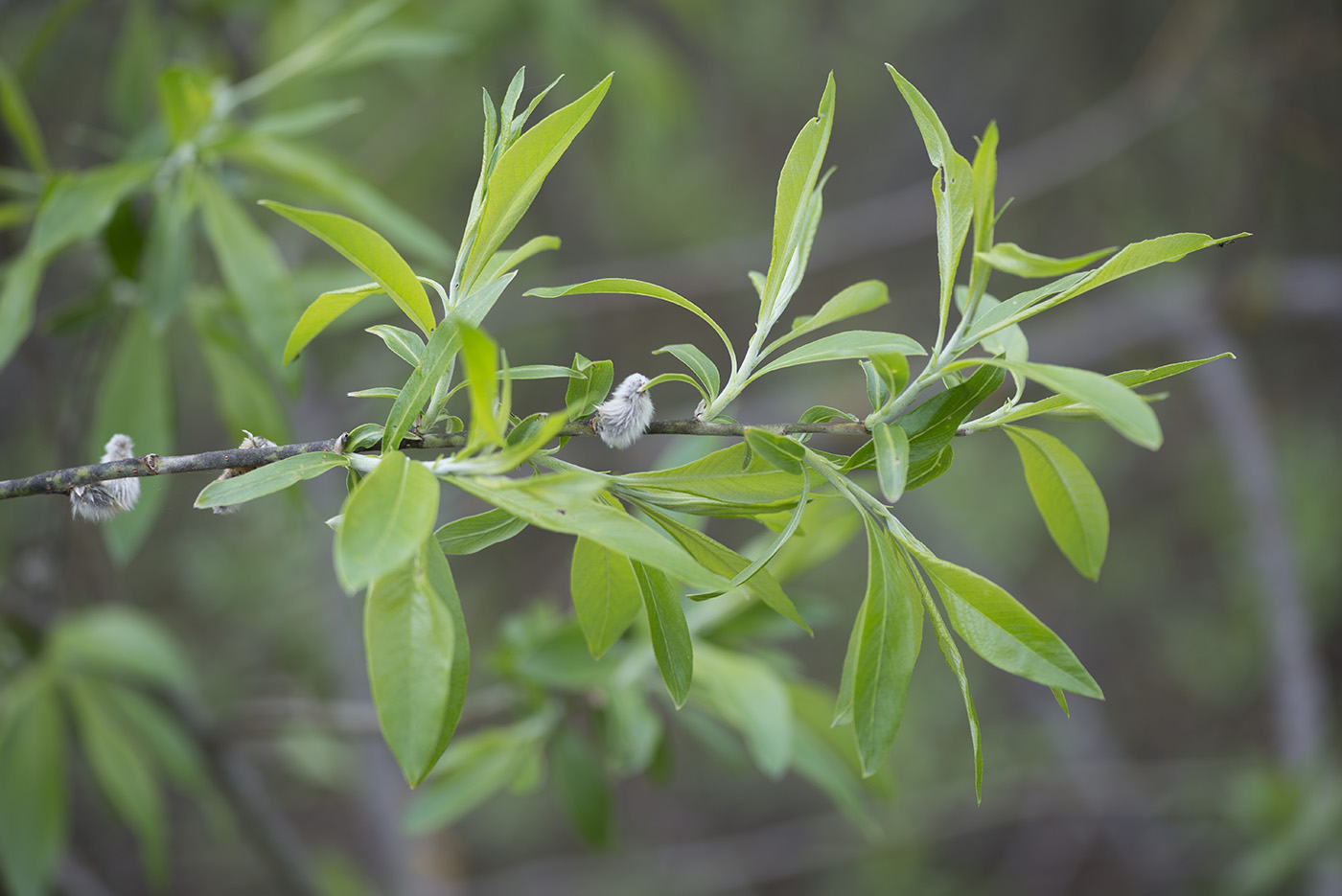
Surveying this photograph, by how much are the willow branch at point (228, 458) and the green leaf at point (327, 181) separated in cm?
45

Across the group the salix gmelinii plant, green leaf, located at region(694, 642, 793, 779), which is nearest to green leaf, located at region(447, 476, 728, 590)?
the salix gmelinii plant

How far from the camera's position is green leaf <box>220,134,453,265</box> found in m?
0.75

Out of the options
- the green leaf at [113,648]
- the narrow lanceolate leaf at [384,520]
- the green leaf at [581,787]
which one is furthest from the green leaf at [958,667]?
the green leaf at [113,648]

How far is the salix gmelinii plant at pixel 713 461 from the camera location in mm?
313

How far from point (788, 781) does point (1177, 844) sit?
1.11 meters

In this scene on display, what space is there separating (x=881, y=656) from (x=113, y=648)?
0.98 metres

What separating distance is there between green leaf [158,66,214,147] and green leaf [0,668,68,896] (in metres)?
0.69

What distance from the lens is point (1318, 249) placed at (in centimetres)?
215

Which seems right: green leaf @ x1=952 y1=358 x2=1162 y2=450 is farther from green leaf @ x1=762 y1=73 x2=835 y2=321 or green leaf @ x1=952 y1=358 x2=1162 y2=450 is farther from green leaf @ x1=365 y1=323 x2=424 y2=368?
green leaf @ x1=365 y1=323 x2=424 y2=368

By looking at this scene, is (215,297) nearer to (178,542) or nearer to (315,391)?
(315,391)

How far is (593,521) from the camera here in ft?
1.06

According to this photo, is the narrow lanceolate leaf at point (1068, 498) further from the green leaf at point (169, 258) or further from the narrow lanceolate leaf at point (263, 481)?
the green leaf at point (169, 258)

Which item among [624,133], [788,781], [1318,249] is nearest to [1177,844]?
[788,781]

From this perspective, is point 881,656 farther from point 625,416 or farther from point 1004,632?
point 625,416
